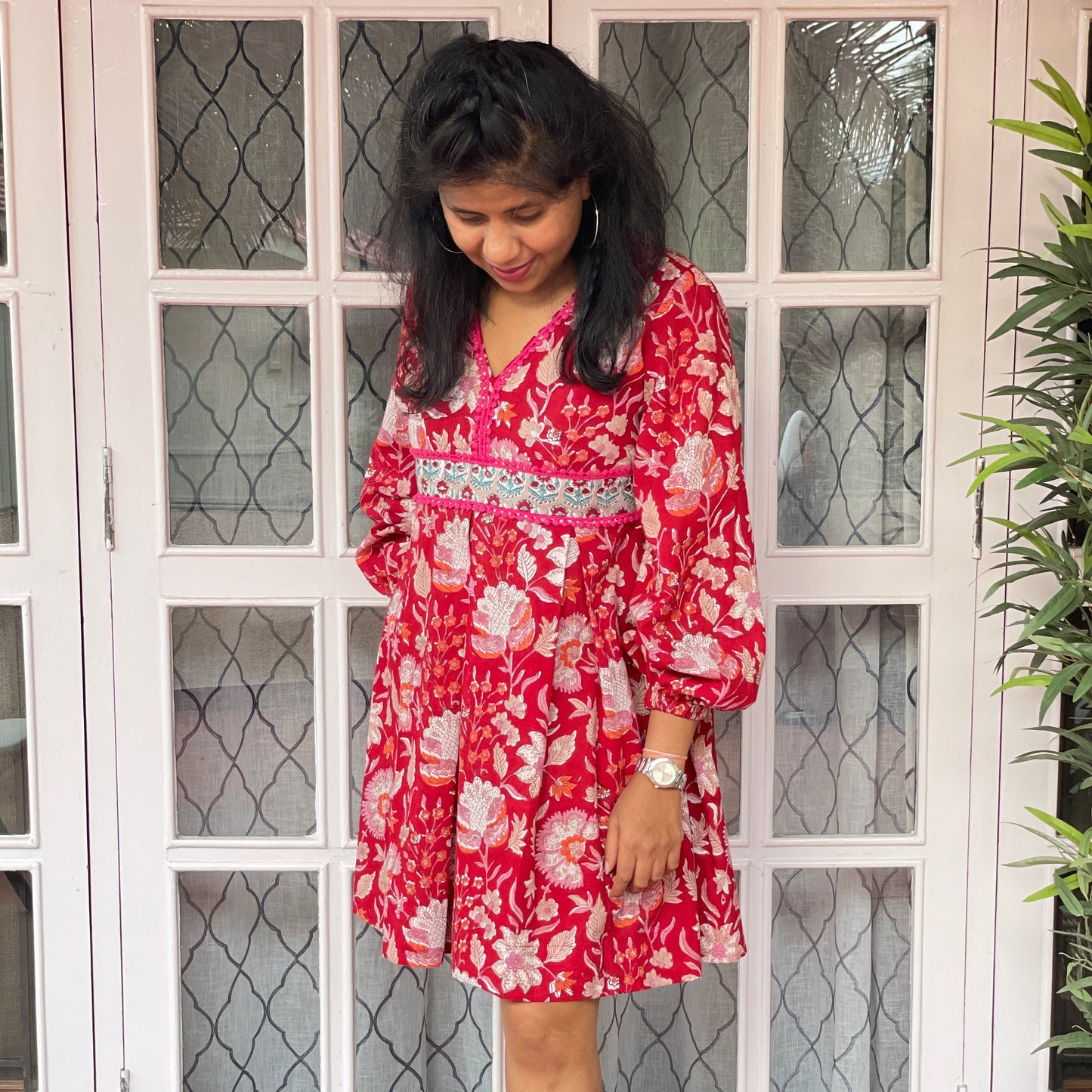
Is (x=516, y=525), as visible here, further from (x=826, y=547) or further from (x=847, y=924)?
(x=847, y=924)

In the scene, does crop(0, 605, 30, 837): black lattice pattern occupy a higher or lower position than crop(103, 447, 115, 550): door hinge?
lower

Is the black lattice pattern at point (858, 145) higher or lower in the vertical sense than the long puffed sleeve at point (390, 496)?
higher

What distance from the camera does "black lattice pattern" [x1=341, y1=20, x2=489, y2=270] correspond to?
1680mm

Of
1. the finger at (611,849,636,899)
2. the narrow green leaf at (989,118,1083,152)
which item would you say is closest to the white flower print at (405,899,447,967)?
the finger at (611,849,636,899)

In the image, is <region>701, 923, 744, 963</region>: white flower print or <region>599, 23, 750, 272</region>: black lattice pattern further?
<region>599, 23, 750, 272</region>: black lattice pattern

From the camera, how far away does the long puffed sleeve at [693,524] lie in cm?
118

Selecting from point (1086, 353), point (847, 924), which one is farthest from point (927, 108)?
point (847, 924)

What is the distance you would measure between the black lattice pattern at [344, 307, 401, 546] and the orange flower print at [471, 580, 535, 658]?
1.88ft

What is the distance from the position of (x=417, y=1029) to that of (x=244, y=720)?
1.95 feet

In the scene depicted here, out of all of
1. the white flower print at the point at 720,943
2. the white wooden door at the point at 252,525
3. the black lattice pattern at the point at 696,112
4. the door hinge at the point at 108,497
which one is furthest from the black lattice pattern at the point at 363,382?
the white flower print at the point at 720,943

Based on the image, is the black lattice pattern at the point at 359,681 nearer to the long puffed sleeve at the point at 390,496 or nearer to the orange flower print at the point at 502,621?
the long puffed sleeve at the point at 390,496

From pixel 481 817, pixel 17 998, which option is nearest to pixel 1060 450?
pixel 481 817

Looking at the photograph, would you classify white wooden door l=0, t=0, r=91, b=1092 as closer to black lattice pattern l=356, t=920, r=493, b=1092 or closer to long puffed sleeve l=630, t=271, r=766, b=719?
black lattice pattern l=356, t=920, r=493, b=1092

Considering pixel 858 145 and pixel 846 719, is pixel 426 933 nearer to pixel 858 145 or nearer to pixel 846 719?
pixel 846 719
